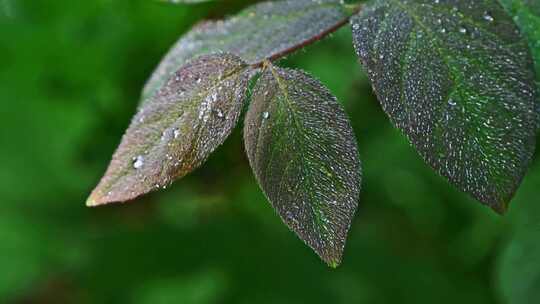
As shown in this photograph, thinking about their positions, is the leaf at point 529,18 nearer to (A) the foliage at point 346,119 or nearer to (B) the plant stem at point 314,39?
(A) the foliage at point 346,119

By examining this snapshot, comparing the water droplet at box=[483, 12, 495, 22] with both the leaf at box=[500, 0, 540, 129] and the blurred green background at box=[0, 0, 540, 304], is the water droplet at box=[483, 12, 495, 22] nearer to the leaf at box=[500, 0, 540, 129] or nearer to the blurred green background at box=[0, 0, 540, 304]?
the leaf at box=[500, 0, 540, 129]

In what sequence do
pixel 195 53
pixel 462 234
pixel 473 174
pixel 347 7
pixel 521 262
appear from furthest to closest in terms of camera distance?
pixel 462 234
pixel 521 262
pixel 195 53
pixel 347 7
pixel 473 174

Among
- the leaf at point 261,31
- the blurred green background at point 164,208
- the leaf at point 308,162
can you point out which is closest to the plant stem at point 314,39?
the leaf at point 261,31

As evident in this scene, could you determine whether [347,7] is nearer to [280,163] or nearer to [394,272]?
[280,163]

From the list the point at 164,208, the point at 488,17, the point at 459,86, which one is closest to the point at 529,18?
the point at 488,17

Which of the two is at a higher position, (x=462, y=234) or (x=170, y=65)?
(x=170, y=65)

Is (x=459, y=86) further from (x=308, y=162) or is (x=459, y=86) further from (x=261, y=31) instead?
(x=261, y=31)

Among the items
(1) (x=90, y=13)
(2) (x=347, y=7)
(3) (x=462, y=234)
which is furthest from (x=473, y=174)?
(1) (x=90, y=13)
